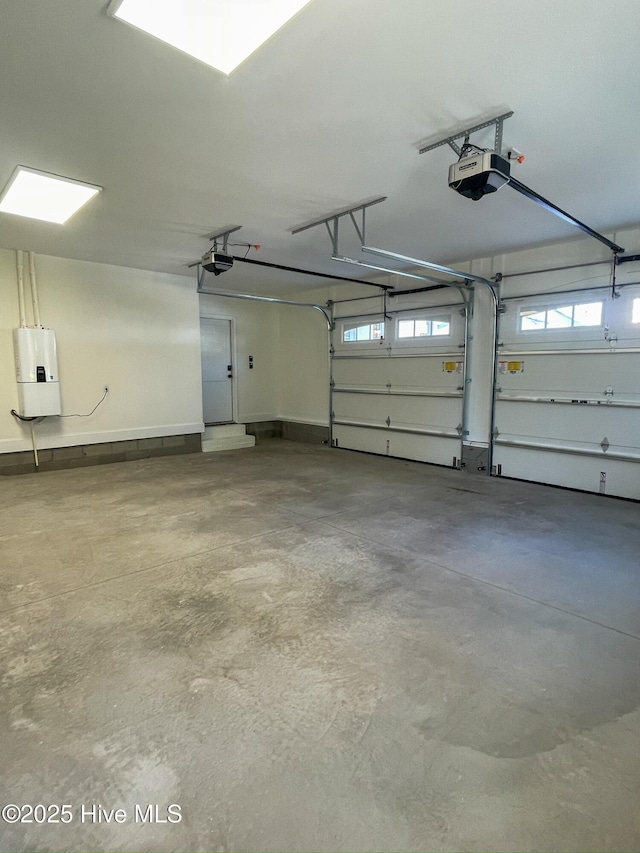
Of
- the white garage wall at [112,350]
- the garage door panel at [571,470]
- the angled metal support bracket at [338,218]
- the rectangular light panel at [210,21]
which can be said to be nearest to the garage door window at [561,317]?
the garage door panel at [571,470]

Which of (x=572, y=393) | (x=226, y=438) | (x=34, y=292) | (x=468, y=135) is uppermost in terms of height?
(x=468, y=135)

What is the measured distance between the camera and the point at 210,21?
5.55 feet

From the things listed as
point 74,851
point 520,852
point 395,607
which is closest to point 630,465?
point 395,607

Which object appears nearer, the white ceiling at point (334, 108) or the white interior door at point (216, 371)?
the white ceiling at point (334, 108)

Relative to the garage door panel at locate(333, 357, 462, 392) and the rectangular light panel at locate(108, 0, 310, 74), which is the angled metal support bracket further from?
the garage door panel at locate(333, 357, 462, 392)

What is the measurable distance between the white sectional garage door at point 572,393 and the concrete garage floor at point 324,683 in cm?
113

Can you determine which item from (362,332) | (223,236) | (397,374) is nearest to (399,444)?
(397,374)

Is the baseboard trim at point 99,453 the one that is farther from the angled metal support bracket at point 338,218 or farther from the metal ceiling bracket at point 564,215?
the metal ceiling bracket at point 564,215

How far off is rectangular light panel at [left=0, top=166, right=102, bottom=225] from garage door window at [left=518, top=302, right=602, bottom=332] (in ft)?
14.3

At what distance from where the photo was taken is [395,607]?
231 centimetres

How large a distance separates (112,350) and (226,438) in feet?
7.42

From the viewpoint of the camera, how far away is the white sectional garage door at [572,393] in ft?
14.0

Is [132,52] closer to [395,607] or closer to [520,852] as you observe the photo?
[395,607]

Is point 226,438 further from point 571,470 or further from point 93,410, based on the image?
point 571,470
